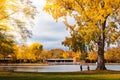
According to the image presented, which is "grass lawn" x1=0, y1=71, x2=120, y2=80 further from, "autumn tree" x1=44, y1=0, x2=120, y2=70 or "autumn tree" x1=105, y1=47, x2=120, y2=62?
"autumn tree" x1=105, y1=47, x2=120, y2=62

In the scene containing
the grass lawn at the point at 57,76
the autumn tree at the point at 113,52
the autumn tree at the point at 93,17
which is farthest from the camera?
the autumn tree at the point at 113,52

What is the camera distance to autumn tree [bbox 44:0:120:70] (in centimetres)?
4431

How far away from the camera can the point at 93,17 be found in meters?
44.4

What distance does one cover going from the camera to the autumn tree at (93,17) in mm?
44312

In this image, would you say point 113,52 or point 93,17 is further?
point 113,52

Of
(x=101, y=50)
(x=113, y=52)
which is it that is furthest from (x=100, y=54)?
(x=113, y=52)

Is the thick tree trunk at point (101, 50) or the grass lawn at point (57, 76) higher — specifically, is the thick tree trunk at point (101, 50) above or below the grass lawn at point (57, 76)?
above

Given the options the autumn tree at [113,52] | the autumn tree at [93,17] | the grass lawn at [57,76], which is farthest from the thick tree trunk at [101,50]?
the autumn tree at [113,52]

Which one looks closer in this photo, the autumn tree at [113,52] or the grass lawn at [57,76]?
the grass lawn at [57,76]

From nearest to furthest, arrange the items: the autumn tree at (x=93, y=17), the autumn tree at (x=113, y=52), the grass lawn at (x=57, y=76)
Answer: the grass lawn at (x=57, y=76) < the autumn tree at (x=93, y=17) < the autumn tree at (x=113, y=52)

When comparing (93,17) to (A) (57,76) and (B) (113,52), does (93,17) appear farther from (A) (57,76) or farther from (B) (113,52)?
(B) (113,52)

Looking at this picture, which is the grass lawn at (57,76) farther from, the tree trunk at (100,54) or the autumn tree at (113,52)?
the autumn tree at (113,52)

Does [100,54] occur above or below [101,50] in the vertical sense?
below

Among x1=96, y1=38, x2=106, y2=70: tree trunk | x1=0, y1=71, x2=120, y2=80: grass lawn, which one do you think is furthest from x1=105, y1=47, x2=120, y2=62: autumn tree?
x1=0, y1=71, x2=120, y2=80: grass lawn
